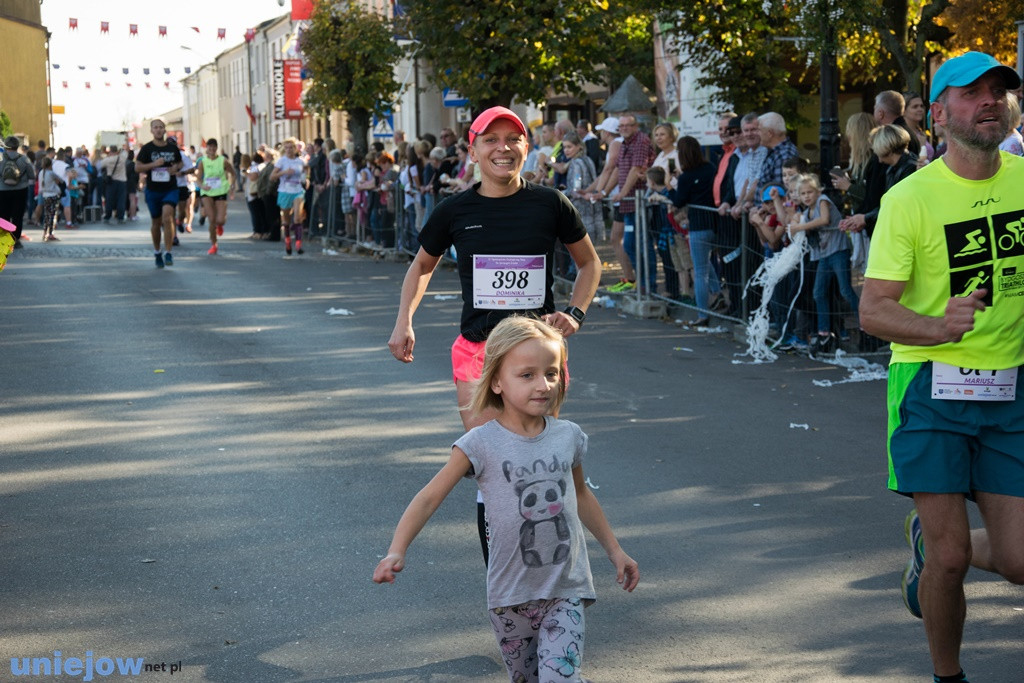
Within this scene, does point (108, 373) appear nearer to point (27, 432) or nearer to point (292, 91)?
point (27, 432)

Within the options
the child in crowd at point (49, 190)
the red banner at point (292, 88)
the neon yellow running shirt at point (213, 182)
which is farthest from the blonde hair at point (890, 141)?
the red banner at point (292, 88)

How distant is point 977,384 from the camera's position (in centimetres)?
406

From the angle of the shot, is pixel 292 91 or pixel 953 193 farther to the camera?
pixel 292 91

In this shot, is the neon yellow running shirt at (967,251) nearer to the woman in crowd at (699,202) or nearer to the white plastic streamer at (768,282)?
the white plastic streamer at (768,282)

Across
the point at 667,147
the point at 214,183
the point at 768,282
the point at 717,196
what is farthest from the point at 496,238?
the point at 214,183

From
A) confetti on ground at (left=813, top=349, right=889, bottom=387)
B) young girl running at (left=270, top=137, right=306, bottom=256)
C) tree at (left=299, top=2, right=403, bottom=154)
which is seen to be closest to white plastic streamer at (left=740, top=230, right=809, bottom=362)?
confetti on ground at (left=813, top=349, right=889, bottom=387)

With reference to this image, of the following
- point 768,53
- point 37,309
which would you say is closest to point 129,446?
point 37,309

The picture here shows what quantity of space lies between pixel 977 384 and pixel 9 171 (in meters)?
19.3

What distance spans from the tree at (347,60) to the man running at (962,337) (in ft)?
93.3

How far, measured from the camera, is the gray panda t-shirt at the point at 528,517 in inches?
148

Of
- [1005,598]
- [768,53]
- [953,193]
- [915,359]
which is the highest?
[768,53]

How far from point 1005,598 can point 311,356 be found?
7.49 meters

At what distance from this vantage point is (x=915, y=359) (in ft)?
13.7

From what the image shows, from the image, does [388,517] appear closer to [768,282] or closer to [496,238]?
[496,238]
